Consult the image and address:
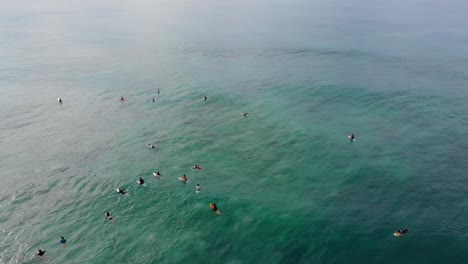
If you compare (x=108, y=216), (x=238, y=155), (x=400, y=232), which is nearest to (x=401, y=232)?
(x=400, y=232)

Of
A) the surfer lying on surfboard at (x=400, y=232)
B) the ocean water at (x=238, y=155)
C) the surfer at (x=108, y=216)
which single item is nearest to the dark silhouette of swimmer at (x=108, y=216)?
the surfer at (x=108, y=216)

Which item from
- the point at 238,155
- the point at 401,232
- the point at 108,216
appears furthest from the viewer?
the point at 238,155

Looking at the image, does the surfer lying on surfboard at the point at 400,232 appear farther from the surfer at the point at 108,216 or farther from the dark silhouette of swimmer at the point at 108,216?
the dark silhouette of swimmer at the point at 108,216

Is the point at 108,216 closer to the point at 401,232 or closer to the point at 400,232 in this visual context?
the point at 400,232

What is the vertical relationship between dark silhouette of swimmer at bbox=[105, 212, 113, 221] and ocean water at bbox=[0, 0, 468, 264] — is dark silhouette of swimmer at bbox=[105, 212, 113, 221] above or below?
below

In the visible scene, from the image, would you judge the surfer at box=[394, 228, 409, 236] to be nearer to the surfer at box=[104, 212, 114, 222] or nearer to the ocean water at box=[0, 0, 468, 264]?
the ocean water at box=[0, 0, 468, 264]

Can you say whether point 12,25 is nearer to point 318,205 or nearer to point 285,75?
point 285,75

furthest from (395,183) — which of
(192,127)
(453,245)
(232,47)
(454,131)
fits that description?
(232,47)

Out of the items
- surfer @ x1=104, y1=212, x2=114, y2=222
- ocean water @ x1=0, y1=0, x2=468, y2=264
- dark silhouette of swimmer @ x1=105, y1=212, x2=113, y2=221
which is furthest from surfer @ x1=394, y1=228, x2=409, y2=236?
dark silhouette of swimmer @ x1=105, y1=212, x2=113, y2=221
